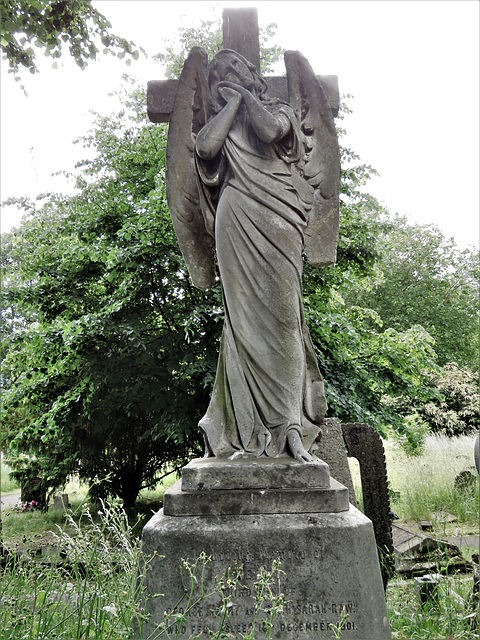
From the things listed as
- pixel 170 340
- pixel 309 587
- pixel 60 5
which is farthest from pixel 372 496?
pixel 60 5

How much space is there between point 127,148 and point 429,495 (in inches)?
320

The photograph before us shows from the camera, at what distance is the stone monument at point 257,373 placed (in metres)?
2.31

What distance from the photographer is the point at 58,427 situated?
8.07m

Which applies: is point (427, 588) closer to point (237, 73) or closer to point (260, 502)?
point (260, 502)

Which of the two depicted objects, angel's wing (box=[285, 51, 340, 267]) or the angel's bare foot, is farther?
angel's wing (box=[285, 51, 340, 267])

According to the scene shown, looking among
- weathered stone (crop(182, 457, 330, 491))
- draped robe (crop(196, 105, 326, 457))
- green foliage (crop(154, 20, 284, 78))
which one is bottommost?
weathered stone (crop(182, 457, 330, 491))

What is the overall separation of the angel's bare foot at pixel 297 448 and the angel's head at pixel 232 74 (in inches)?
79.5

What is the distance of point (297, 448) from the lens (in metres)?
2.72

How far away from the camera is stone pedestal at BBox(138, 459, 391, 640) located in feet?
7.48

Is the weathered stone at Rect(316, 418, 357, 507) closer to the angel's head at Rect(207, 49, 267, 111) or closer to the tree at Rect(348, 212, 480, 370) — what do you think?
the angel's head at Rect(207, 49, 267, 111)

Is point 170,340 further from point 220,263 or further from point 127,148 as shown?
point 220,263

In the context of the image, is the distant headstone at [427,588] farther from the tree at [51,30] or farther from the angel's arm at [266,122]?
the tree at [51,30]

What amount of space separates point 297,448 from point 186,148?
198 centimetres

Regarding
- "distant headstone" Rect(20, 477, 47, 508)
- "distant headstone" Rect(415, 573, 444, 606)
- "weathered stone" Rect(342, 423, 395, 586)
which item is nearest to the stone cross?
"weathered stone" Rect(342, 423, 395, 586)
